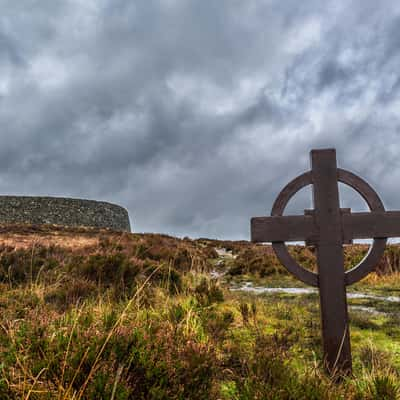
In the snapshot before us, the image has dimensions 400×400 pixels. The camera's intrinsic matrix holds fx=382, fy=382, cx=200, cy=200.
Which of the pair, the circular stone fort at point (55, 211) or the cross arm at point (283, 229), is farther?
the circular stone fort at point (55, 211)

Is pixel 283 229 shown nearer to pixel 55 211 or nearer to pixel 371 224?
pixel 371 224

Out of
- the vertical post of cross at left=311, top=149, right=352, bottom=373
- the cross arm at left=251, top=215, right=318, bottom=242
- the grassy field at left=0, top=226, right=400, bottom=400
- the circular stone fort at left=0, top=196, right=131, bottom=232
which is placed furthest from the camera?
the circular stone fort at left=0, top=196, right=131, bottom=232

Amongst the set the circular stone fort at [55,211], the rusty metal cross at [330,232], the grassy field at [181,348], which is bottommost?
the grassy field at [181,348]

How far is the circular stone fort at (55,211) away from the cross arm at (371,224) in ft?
125

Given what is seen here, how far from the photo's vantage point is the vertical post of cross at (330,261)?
3.17m

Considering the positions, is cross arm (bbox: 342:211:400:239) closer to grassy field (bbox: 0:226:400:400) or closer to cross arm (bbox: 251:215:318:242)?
cross arm (bbox: 251:215:318:242)

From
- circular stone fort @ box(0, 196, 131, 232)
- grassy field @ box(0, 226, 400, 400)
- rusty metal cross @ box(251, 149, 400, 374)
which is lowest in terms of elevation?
grassy field @ box(0, 226, 400, 400)

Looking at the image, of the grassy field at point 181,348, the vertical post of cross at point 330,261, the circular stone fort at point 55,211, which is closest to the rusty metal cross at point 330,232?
the vertical post of cross at point 330,261

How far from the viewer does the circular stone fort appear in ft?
125

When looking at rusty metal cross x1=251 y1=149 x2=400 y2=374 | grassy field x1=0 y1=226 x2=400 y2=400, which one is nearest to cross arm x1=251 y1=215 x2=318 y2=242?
rusty metal cross x1=251 y1=149 x2=400 y2=374

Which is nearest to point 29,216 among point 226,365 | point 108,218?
point 108,218

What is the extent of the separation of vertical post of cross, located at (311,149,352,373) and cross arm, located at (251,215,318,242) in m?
0.08

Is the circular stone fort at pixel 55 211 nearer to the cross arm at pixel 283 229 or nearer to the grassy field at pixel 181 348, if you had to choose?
the grassy field at pixel 181 348

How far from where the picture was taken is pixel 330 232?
3256 millimetres
